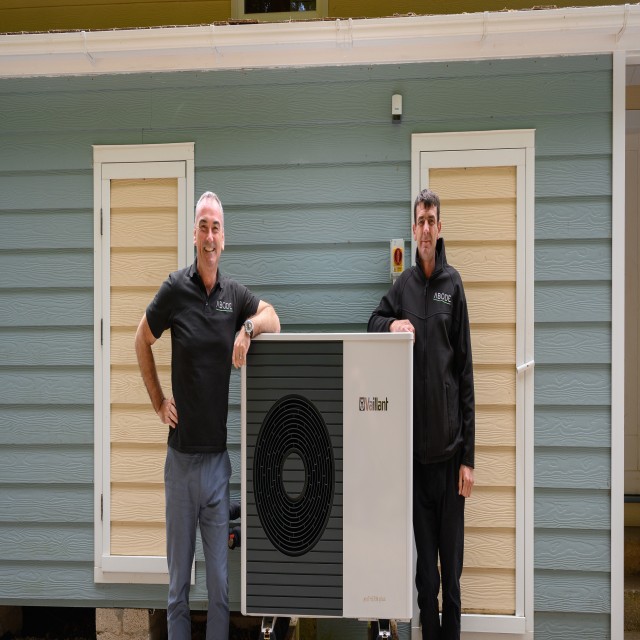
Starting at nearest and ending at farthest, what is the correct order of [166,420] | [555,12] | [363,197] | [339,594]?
1. [339,594]
2. [166,420]
3. [555,12]
4. [363,197]

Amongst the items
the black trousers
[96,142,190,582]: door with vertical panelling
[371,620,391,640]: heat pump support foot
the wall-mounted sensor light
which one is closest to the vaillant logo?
the black trousers

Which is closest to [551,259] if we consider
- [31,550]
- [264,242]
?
[264,242]

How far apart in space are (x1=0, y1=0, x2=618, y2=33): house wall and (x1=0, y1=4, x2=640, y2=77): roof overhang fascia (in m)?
0.69

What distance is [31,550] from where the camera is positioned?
3389mm

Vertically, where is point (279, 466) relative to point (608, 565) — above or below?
above

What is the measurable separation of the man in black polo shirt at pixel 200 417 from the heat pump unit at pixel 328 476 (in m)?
0.24

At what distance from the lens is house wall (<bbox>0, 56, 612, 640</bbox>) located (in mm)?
3137

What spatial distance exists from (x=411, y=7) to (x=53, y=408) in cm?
298

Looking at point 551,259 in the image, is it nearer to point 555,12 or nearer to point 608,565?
point 555,12

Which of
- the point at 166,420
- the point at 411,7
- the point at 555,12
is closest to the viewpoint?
the point at 166,420

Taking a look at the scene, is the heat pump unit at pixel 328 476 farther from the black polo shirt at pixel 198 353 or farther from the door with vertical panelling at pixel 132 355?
the door with vertical panelling at pixel 132 355

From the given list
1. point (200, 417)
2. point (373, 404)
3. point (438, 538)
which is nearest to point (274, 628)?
point (438, 538)

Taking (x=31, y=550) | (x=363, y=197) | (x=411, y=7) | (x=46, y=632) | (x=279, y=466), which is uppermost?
(x=411, y=7)

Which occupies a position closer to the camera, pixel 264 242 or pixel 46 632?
pixel 264 242
